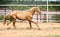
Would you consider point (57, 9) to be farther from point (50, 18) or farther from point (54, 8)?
point (50, 18)

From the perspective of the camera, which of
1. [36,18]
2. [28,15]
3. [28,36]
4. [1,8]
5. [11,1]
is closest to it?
[28,36]

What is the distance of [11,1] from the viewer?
942 inches

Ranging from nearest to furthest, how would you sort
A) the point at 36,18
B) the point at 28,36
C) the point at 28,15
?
the point at 28,36 < the point at 28,15 < the point at 36,18

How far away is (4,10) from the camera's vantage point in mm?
20656

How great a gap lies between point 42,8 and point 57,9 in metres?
1.46

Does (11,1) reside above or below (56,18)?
above

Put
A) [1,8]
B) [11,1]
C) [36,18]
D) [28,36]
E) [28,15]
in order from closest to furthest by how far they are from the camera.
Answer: [28,36] → [28,15] → [36,18] → [1,8] → [11,1]

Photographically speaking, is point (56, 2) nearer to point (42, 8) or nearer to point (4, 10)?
point (42, 8)

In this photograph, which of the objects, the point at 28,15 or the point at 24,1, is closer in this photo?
the point at 28,15

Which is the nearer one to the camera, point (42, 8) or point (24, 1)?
point (42, 8)

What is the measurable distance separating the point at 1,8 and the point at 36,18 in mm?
3635

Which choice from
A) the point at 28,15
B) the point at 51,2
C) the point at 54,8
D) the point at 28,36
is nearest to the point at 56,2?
the point at 51,2

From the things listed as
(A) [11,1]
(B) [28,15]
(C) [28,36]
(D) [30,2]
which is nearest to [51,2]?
(D) [30,2]

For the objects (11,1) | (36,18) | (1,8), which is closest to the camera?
(36,18)
